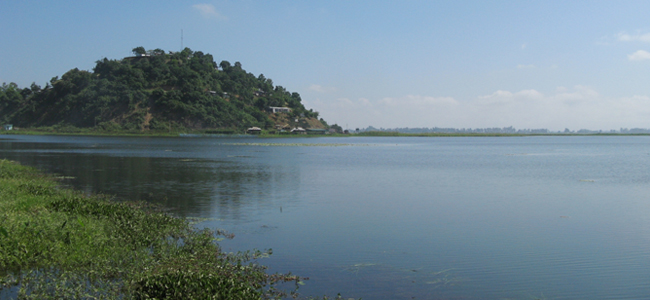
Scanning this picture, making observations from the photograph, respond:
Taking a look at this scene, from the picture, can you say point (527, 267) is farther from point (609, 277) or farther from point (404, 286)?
point (404, 286)

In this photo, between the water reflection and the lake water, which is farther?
the water reflection

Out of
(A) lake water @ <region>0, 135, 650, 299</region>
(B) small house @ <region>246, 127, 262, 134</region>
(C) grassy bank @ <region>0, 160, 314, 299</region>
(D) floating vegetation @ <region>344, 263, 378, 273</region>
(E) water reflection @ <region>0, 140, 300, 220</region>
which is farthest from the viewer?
(B) small house @ <region>246, 127, 262, 134</region>

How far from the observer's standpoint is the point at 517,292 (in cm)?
1246

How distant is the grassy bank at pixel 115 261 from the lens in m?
10.4

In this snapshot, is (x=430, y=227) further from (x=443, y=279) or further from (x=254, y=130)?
(x=254, y=130)

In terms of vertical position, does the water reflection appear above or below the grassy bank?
below

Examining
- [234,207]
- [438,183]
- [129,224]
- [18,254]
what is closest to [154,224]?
[129,224]

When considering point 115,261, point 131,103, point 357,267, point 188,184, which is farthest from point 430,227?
point 131,103

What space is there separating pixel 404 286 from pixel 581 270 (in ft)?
19.0

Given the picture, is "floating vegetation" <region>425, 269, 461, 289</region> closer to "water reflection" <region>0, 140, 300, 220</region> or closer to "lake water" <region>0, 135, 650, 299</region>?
"lake water" <region>0, 135, 650, 299</region>

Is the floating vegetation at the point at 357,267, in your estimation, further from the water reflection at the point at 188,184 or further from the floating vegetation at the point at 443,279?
the water reflection at the point at 188,184

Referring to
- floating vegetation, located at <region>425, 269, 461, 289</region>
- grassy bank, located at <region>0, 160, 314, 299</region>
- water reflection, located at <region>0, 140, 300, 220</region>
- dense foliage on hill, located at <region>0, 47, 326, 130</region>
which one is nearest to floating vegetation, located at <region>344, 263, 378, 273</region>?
grassy bank, located at <region>0, 160, 314, 299</region>

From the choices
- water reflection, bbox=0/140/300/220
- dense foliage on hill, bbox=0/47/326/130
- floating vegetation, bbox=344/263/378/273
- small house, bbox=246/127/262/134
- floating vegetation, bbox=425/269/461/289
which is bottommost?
floating vegetation, bbox=425/269/461/289

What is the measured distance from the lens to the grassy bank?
10445mm
